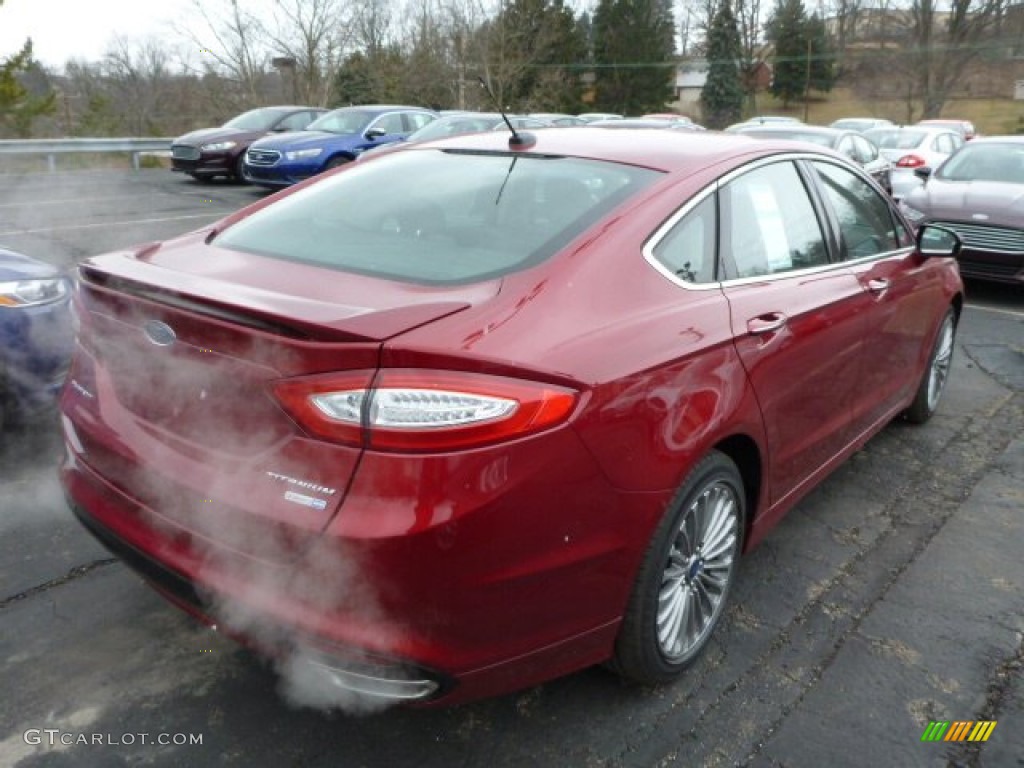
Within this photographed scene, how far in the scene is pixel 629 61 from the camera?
51062 mm

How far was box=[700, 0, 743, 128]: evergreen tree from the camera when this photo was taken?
174 ft

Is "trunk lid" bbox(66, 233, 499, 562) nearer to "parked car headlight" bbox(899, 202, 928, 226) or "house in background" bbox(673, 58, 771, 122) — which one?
"parked car headlight" bbox(899, 202, 928, 226)

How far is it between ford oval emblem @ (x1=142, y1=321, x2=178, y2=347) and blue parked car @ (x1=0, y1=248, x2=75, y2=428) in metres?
1.89

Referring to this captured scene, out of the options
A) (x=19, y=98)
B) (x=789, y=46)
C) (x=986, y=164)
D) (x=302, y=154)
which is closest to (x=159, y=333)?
(x=986, y=164)

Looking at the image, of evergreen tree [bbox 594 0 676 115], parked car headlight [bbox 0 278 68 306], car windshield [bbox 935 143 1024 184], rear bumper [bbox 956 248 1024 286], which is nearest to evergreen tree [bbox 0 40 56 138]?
parked car headlight [bbox 0 278 68 306]

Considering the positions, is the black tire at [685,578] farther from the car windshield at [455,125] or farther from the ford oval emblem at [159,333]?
the car windshield at [455,125]

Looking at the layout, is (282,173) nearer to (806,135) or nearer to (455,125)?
(455,125)

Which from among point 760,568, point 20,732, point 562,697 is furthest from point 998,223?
point 20,732

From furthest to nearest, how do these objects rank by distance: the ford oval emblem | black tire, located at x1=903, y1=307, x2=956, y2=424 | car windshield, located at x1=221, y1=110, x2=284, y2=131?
car windshield, located at x1=221, y1=110, x2=284, y2=131, black tire, located at x1=903, y1=307, x2=956, y2=424, the ford oval emblem

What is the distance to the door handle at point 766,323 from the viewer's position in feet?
8.42

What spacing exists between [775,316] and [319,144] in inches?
487

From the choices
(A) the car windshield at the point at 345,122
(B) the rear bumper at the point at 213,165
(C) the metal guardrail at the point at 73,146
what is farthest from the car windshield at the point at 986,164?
(C) the metal guardrail at the point at 73,146

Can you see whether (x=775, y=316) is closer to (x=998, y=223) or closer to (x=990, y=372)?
(x=990, y=372)

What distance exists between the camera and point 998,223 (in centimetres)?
760
